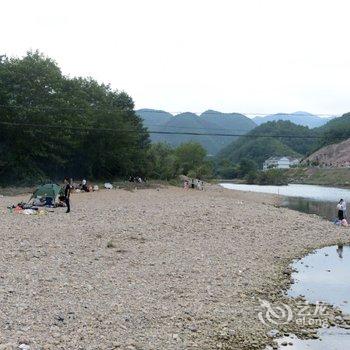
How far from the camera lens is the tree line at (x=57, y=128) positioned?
136 feet

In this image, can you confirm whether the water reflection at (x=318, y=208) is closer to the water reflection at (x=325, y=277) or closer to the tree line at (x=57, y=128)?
the water reflection at (x=325, y=277)

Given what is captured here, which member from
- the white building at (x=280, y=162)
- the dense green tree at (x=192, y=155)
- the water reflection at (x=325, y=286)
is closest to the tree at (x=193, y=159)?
the dense green tree at (x=192, y=155)

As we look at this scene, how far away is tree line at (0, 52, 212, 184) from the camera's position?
4150 centimetres

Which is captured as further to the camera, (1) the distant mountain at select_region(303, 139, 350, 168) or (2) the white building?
(2) the white building

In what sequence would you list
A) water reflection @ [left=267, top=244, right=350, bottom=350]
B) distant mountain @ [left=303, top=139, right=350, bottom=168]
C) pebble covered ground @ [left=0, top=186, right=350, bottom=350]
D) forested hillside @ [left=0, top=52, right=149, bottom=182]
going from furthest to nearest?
distant mountain @ [left=303, top=139, right=350, bottom=168] < forested hillside @ [left=0, top=52, right=149, bottom=182] < water reflection @ [left=267, top=244, right=350, bottom=350] < pebble covered ground @ [left=0, top=186, right=350, bottom=350]

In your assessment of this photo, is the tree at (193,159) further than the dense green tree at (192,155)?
No

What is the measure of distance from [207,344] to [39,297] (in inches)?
164

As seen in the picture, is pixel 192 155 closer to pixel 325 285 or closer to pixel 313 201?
pixel 313 201

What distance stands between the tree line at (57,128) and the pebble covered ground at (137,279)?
18129 millimetres

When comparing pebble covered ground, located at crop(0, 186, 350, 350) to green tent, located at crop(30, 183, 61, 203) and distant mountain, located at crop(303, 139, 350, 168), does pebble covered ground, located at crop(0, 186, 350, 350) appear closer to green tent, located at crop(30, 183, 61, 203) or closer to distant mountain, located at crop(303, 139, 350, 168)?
green tent, located at crop(30, 183, 61, 203)

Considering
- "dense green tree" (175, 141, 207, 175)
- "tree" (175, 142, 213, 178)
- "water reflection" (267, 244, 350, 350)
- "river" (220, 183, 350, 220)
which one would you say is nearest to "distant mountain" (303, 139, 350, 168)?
"tree" (175, 142, 213, 178)

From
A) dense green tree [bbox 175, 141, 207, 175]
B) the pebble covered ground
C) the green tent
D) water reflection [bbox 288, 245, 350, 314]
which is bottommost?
water reflection [bbox 288, 245, 350, 314]

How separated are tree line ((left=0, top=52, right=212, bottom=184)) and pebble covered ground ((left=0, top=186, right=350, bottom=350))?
59.5 feet

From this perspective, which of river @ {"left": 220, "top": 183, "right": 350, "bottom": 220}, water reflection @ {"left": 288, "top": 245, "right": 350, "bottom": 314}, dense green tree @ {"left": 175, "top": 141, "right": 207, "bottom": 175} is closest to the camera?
water reflection @ {"left": 288, "top": 245, "right": 350, "bottom": 314}
